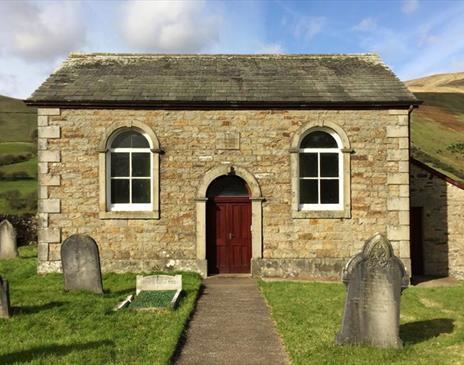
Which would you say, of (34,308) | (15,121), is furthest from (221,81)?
(15,121)

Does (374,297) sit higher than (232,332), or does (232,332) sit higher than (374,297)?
(374,297)

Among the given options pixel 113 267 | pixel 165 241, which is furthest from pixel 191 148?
pixel 113 267

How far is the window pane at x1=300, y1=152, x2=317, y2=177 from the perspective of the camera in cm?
1273

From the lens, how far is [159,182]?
40.7 ft

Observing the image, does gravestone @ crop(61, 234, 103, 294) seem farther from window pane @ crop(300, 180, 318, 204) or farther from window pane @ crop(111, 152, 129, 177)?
window pane @ crop(300, 180, 318, 204)

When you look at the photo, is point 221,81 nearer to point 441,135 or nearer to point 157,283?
point 157,283

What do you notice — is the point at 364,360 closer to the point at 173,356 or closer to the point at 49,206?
the point at 173,356

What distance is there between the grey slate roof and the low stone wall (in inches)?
331

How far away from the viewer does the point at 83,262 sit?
385 inches

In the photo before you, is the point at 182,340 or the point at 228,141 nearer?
the point at 182,340

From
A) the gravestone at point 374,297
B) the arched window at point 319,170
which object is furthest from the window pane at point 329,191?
the gravestone at point 374,297

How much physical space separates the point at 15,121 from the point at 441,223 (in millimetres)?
61951

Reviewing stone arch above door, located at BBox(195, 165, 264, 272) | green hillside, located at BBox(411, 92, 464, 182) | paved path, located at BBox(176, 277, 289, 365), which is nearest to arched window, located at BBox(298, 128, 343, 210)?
stone arch above door, located at BBox(195, 165, 264, 272)

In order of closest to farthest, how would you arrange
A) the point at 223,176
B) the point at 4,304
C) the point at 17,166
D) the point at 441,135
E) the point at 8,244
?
1. the point at 4,304
2. the point at 223,176
3. the point at 8,244
4. the point at 17,166
5. the point at 441,135
